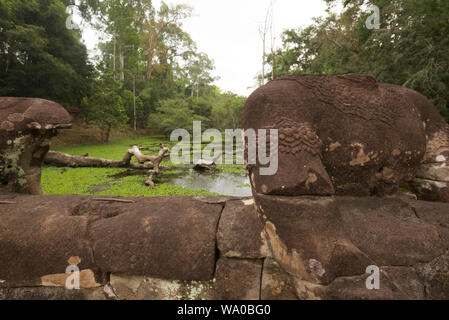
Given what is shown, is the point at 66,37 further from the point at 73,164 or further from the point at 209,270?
the point at 209,270

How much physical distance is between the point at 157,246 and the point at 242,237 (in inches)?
19.1

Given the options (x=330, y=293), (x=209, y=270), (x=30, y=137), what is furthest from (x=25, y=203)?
(x=330, y=293)

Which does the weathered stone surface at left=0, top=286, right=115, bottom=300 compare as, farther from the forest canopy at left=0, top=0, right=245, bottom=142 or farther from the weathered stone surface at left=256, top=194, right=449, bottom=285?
the forest canopy at left=0, top=0, right=245, bottom=142

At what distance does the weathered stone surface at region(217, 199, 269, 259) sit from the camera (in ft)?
3.81

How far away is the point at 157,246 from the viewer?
115 cm

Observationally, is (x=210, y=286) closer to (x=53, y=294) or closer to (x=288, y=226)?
(x=288, y=226)

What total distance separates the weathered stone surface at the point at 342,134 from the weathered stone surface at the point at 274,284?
47cm

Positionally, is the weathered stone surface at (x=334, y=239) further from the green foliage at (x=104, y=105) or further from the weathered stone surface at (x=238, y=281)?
the green foliage at (x=104, y=105)

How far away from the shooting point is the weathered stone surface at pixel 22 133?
1.57m

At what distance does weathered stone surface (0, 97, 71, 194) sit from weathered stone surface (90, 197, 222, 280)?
3.38 ft

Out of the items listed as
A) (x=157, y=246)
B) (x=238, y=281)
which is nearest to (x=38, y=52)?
(x=157, y=246)

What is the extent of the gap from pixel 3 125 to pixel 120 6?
68.5 feet

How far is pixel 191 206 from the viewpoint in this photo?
54.2 inches

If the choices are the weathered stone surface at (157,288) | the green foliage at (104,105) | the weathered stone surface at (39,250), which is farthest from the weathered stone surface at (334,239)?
the green foliage at (104,105)
